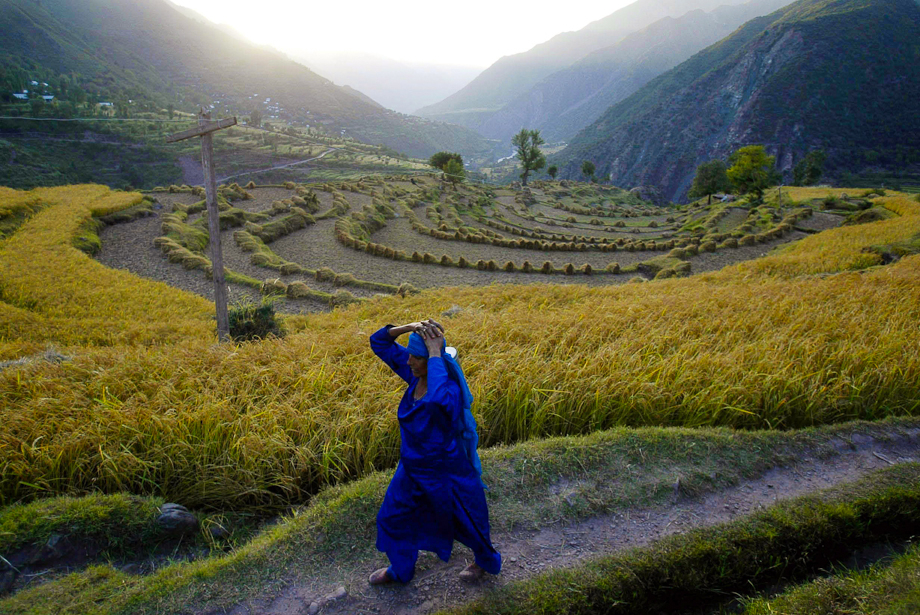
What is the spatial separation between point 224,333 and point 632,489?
830 cm

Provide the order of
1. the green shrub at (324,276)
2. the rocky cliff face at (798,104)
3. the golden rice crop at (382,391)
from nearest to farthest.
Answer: the golden rice crop at (382,391) → the green shrub at (324,276) → the rocky cliff face at (798,104)

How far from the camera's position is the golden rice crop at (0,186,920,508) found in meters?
4.45

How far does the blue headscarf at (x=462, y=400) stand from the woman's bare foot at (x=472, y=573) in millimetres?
886

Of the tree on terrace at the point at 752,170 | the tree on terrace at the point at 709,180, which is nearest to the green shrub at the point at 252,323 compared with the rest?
the tree on terrace at the point at 752,170

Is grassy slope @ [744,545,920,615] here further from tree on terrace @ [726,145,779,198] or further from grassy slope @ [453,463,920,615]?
tree on terrace @ [726,145,779,198]

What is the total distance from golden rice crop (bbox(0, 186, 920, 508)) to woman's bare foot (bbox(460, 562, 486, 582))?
161 cm

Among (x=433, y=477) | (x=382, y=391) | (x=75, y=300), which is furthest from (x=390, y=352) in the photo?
(x=75, y=300)

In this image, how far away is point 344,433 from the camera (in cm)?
489

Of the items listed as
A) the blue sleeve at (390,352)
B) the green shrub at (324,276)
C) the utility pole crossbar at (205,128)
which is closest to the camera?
the blue sleeve at (390,352)

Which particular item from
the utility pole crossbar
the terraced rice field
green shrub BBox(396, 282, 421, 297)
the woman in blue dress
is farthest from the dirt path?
the terraced rice field

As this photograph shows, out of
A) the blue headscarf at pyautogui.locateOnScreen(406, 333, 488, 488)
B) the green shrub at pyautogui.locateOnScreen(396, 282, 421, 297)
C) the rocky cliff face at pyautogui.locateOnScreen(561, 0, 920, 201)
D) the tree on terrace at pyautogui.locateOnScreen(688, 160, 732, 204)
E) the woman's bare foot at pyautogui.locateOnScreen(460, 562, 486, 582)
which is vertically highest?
the rocky cliff face at pyautogui.locateOnScreen(561, 0, 920, 201)

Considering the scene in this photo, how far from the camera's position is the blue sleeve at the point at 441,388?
2985 mm

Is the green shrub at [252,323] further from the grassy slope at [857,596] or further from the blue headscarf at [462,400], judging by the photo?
the grassy slope at [857,596]

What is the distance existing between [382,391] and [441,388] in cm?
268
